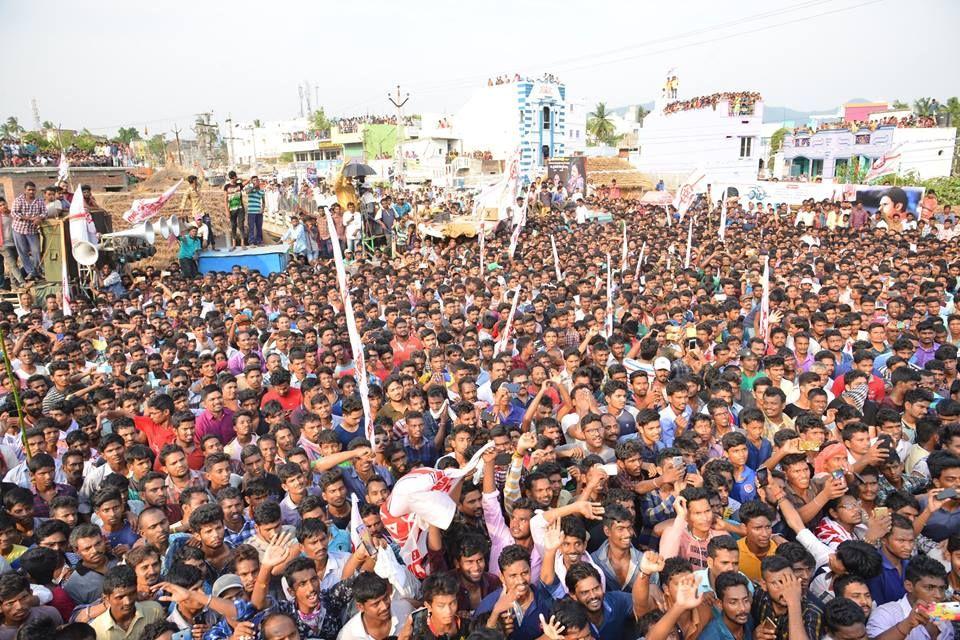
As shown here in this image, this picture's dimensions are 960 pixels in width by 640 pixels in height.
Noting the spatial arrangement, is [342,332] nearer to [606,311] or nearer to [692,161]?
[606,311]

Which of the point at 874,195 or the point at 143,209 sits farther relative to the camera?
the point at 874,195

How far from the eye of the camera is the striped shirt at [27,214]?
12062 mm

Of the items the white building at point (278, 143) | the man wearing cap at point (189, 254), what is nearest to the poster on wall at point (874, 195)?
the man wearing cap at point (189, 254)

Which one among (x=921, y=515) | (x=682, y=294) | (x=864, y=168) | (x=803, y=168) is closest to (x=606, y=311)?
(x=682, y=294)

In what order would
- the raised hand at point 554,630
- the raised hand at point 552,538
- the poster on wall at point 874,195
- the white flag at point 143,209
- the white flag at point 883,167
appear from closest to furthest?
the raised hand at point 554,630 < the raised hand at point 552,538 < the white flag at point 143,209 < the poster on wall at point 874,195 < the white flag at point 883,167

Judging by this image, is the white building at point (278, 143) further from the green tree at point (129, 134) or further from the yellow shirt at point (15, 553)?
the yellow shirt at point (15, 553)

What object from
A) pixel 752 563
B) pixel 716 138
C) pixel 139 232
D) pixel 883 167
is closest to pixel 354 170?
pixel 139 232

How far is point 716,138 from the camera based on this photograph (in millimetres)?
36156

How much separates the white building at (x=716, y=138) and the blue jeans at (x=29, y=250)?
3010cm

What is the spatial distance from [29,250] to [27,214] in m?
0.76

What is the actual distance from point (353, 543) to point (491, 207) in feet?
48.5

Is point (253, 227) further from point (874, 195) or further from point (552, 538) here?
point (874, 195)

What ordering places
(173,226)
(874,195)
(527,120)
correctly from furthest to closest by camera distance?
1. (527,120)
2. (874,195)
3. (173,226)

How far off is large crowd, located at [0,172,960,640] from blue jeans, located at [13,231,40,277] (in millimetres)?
3505
